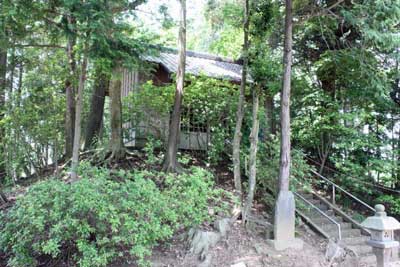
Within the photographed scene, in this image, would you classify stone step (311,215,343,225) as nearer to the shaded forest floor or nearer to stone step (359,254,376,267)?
the shaded forest floor

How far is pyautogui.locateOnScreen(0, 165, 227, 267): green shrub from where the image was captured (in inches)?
193

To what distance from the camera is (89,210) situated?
5035 mm

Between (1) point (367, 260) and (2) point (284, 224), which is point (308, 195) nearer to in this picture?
(1) point (367, 260)

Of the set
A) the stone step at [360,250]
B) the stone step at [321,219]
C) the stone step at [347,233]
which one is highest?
the stone step at [321,219]

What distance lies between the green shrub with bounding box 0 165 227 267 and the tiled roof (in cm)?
606

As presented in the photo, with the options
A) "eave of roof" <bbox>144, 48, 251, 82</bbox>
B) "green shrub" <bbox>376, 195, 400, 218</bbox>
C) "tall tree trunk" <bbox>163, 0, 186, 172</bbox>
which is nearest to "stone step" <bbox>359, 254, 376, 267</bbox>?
"green shrub" <bbox>376, 195, 400, 218</bbox>

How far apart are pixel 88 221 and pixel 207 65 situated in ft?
33.0

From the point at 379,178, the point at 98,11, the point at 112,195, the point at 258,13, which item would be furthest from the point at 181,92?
the point at 379,178

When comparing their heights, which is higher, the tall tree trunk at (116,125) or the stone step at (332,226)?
the tall tree trunk at (116,125)

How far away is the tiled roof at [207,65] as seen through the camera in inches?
456

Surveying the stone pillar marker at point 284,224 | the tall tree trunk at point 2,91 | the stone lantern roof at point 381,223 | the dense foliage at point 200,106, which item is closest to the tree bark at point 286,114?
the stone pillar marker at point 284,224

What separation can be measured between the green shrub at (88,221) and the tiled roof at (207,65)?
6.06 m

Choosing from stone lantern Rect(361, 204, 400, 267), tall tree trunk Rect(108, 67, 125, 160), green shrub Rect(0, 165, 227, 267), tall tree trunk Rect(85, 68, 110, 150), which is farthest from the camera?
tall tree trunk Rect(85, 68, 110, 150)

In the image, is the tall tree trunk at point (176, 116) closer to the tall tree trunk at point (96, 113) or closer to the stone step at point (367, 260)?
the tall tree trunk at point (96, 113)
